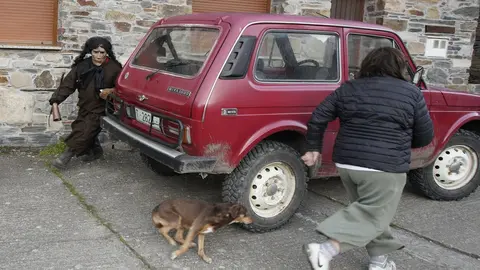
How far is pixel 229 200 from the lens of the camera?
14.5ft

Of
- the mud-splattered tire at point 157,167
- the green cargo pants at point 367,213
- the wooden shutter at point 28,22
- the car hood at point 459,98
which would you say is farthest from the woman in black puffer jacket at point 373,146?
the wooden shutter at point 28,22

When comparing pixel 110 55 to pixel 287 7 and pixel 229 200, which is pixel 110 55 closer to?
pixel 229 200

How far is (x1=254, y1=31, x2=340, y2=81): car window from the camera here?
14.9ft

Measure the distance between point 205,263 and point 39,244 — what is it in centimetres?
132

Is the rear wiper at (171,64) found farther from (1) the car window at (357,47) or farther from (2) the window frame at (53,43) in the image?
(2) the window frame at (53,43)

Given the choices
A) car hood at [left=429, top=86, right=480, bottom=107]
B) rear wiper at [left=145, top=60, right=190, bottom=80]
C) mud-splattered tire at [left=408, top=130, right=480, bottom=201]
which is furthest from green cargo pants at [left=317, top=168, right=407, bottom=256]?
mud-splattered tire at [left=408, top=130, right=480, bottom=201]

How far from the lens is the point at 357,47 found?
506 cm

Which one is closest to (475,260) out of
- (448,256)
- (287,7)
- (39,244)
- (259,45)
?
(448,256)

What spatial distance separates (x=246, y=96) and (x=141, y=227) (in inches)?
57.3

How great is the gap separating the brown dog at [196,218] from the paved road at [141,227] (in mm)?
143

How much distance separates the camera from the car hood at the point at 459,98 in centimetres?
544

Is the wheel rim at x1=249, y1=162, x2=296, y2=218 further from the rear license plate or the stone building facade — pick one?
the stone building facade

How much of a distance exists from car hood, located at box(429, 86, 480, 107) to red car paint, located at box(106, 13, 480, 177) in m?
0.87

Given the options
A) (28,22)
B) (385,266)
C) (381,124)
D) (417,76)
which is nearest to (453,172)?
(417,76)
